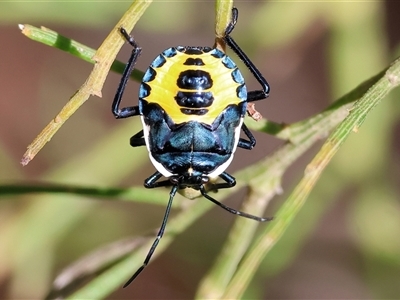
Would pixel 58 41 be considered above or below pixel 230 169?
above

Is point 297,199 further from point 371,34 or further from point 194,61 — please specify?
point 371,34

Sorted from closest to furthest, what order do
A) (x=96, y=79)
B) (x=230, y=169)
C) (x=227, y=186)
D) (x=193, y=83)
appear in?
(x=96, y=79) → (x=193, y=83) → (x=227, y=186) → (x=230, y=169)

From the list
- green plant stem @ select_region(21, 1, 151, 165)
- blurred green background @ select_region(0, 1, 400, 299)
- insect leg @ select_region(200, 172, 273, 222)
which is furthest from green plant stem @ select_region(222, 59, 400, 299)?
blurred green background @ select_region(0, 1, 400, 299)

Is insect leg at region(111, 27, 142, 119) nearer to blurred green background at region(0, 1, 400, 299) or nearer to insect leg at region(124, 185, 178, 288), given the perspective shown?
insect leg at region(124, 185, 178, 288)

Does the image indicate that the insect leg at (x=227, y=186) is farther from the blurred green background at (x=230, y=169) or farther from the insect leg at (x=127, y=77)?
the blurred green background at (x=230, y=169)

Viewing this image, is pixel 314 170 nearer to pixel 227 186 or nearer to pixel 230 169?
pixel 227 186

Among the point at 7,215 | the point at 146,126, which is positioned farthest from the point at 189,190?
the point at 7,215

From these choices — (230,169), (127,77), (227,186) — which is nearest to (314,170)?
(227,186)
